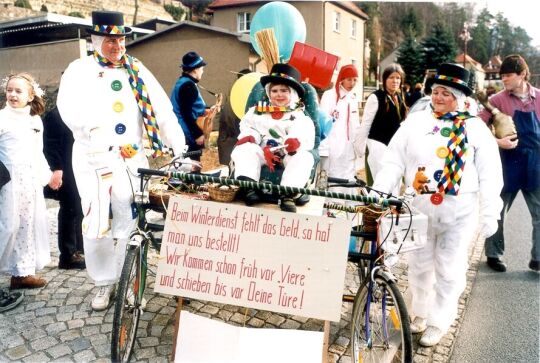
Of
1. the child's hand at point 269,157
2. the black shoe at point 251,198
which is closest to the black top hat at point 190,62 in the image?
the child's hand at point 269,157

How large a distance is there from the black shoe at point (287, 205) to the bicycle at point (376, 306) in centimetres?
31

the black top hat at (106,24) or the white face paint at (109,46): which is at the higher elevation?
the black top hat at (106,24)

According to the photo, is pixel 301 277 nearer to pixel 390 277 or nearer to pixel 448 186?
pixel 390 277

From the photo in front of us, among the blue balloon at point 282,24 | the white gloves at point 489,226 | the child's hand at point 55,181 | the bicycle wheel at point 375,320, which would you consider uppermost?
the blue balloon at point 282,24

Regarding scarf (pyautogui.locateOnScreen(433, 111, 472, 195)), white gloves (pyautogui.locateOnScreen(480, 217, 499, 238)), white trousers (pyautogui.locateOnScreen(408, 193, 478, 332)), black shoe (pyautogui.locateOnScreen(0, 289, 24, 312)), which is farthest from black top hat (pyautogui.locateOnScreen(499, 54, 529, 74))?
black shoe (pyautogui.locateOnScreen(0, 289, 24, 312))

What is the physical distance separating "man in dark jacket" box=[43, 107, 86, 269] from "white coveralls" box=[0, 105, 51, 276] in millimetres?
233

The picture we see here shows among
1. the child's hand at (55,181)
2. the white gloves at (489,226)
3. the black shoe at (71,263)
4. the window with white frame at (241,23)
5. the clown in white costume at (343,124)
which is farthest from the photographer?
the window with white frame at (241,23)

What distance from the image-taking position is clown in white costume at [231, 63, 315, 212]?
3252mm

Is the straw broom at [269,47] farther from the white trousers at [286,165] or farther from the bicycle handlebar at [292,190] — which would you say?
the bicycle handlebar at [292,190]

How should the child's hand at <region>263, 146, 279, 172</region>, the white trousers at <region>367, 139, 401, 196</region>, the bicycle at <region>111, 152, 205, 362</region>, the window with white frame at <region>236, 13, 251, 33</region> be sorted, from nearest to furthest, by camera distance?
the bicycle at <region>111, 152, 205, 362</region> < the child's hand at <region>263, 146, 279, 172</region> < the white trousers at <region>367, 139, 401, 196</region> < the window with white frame at <region>236, 13, 251, 33</region>

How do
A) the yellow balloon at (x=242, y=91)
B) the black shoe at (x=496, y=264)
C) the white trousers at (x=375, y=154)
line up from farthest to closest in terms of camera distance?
1. the yellow balloon at (x=242, y=91)
2. the white trousers at (x=375, y=154)
3. the black shoe at (x=496, y=264)

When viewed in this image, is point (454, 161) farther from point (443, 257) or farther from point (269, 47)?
point (269, 47)

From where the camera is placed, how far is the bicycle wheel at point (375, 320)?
248 cm

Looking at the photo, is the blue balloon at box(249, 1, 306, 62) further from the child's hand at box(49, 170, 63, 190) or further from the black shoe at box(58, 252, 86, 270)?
the black shoe at box(58, 252, 86, 270)
